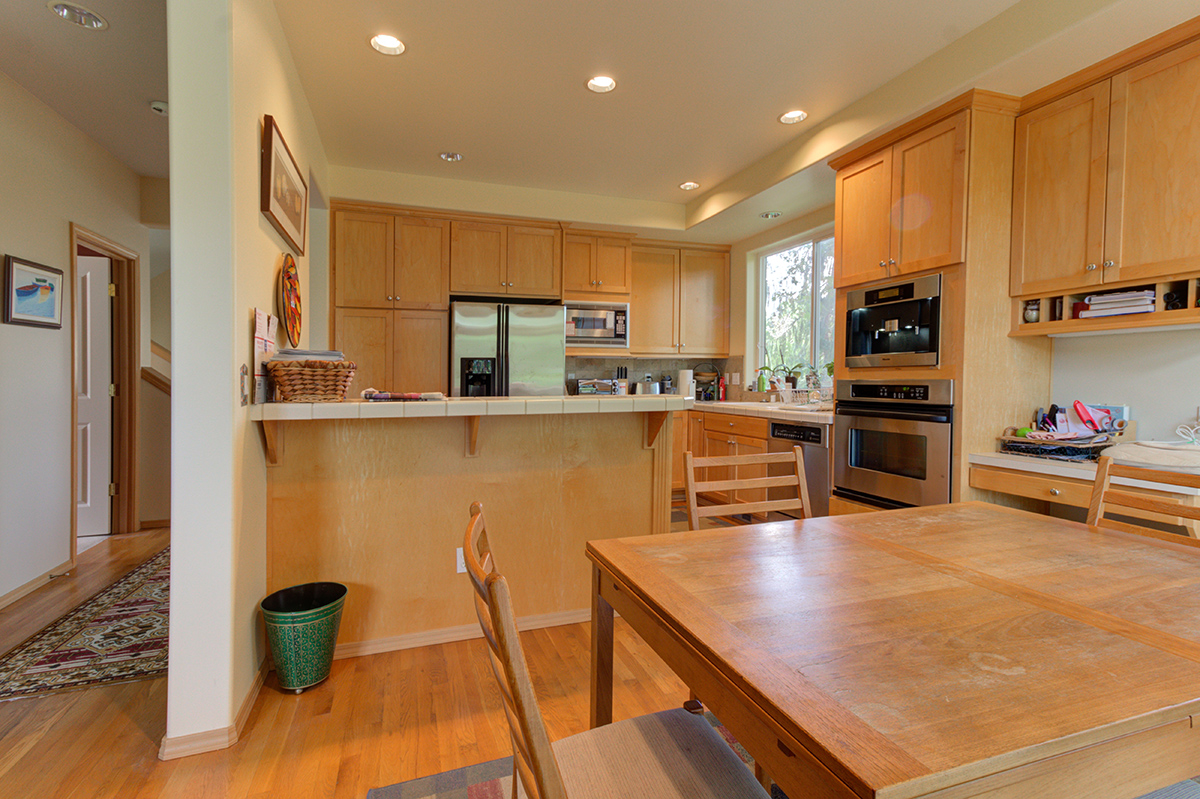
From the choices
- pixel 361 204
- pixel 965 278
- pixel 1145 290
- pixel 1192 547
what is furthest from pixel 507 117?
pixel 1192 547

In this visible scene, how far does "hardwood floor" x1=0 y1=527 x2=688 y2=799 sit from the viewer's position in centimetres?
159

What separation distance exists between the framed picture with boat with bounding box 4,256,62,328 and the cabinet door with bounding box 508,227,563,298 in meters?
2.74

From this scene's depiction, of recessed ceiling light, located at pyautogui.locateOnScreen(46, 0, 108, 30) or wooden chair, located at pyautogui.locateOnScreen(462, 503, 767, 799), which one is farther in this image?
recessed ceiling light, located at pyautogui.locateOnScreen(46, 0, 108, 30)

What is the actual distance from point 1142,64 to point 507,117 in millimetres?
2906

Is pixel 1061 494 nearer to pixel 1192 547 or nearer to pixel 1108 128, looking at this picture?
pixel 1192 547

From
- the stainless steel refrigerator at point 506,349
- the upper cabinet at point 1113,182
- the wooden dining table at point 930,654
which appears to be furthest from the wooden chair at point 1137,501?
the stainless steel refrigerator at point 506,349

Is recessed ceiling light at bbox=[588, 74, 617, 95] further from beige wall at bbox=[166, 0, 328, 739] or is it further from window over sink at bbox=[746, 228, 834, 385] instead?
window over sink at bbox=[746, 228, 834, 385]

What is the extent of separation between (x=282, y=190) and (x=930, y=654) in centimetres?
263

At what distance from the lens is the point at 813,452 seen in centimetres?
372

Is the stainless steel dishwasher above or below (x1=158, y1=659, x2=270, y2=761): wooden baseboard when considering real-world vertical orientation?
above

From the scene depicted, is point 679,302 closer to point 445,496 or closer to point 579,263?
point 579,263

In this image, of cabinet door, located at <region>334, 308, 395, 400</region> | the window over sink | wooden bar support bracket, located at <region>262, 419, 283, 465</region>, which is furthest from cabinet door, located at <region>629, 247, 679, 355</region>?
wooden bar support bracket, located at <region>262, 419, 283, 465</region>

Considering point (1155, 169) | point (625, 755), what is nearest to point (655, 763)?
point (625, 755)

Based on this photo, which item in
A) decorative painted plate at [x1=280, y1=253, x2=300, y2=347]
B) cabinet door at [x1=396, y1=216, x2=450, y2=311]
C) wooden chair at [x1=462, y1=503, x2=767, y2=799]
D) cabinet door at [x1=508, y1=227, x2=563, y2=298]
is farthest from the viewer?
cabinet door at [x1=508, y1=227, x2=563, y2=298]
